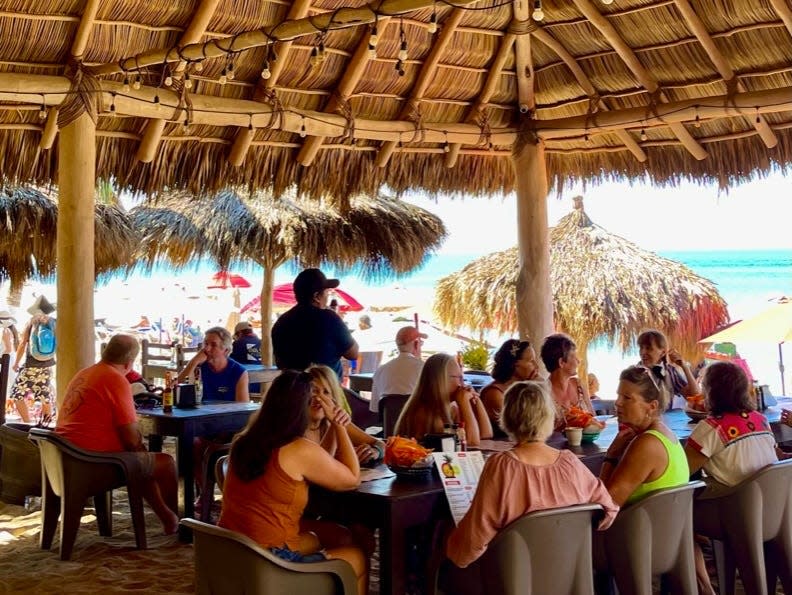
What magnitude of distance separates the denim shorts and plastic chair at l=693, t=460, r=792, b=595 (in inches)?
61.4

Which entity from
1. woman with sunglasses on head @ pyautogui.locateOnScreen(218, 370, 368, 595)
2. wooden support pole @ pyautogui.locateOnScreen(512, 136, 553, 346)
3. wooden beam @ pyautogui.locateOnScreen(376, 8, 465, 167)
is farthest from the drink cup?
wooden beam @ pyautogui.locateOnScreen(376, 8, 465, 167)

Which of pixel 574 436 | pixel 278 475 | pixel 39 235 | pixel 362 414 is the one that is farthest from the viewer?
pixel 39 235

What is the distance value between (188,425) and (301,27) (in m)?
2.26

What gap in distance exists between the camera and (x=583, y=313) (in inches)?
406

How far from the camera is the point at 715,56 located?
21.4ft

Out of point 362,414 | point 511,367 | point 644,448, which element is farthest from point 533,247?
point 644,448

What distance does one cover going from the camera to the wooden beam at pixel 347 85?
668 cm

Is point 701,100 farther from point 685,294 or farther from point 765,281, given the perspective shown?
point 765,281

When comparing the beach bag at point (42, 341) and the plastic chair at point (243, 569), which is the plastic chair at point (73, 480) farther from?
the beach bag at point (42, 341)

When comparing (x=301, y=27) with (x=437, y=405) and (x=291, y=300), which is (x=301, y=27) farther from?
(x=291, y=300)

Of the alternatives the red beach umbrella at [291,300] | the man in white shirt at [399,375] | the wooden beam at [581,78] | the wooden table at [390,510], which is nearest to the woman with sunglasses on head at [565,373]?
the man in white shirt at [399,375]

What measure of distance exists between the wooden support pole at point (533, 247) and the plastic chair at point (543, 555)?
4.68 meters

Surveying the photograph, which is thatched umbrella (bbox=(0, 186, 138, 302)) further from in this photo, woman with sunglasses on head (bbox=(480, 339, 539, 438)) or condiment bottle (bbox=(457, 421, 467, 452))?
condiment bottle (bbox=(457, 421, 467, 452))

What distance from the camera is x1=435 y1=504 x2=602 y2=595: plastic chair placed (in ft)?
8.54
